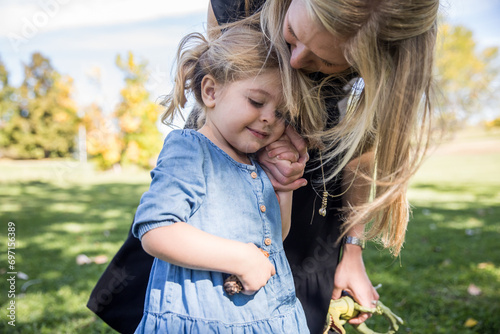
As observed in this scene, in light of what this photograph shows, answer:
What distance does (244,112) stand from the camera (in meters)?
1.26

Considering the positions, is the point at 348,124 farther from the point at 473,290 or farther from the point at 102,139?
the point at 102,139

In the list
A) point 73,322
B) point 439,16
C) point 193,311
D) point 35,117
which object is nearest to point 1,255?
point 73,322


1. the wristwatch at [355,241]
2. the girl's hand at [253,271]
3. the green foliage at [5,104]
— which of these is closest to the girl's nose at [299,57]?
the girl's hand at [253,271]

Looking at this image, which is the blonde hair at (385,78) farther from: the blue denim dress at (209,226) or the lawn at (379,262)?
the lawn at (379,262)

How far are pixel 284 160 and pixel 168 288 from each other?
57 centimetres

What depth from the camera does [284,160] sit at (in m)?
1.40

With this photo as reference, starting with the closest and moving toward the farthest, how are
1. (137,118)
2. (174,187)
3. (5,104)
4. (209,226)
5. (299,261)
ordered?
(174,187) → (209,226) → (299,261) → (137,118) → (5,104)

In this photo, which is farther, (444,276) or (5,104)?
(5,104)

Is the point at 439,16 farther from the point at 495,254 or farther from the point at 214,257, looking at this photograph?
the point at 495,254

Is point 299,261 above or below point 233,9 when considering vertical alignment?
below

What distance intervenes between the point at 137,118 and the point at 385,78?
11963 millimetres

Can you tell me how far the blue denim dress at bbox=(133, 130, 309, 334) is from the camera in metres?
1.12

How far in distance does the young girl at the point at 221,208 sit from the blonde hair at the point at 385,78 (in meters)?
0.17

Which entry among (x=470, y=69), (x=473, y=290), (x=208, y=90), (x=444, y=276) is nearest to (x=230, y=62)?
(x=208, y=90)
